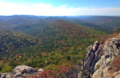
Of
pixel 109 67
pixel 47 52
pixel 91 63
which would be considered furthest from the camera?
pixel 47 52

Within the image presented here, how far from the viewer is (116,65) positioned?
12.7 meters

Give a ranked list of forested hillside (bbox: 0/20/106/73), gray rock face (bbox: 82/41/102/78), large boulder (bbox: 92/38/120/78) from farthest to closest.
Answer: forested hillside (bbox: 0/20/106/73) → gray rock face (bbox: 82/41/102/78) → large boulder (bbox: 92/38/120/78)

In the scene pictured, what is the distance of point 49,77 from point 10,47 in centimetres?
8039

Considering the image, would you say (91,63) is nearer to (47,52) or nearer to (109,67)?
(109,67)

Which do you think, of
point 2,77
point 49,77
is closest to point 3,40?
point 2,77

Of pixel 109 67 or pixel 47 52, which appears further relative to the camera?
pixel 47 52

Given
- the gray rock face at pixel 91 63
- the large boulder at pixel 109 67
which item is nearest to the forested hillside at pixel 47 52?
the gray rock face at pixel 91 63

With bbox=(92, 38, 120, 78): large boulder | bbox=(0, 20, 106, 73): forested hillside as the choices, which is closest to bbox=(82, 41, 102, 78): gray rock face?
bbox=(92, 38, 120, 78): large boulder

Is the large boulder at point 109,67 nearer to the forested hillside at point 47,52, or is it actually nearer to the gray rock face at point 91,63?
the gray rock face at point 91,63

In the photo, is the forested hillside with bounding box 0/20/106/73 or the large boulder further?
the forested hillside with bounding box 0/20/106/73

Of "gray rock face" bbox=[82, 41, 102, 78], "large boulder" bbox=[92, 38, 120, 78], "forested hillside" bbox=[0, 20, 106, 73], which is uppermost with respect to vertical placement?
"large boulder" bbox=[92, 38, 120, 78]

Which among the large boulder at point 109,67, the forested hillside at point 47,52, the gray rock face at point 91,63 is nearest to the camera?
the large boulder at point 109,67

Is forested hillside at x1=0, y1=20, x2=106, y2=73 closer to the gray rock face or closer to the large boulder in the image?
the gray rock face

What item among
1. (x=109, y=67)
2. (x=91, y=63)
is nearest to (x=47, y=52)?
(x=91, y=63)
